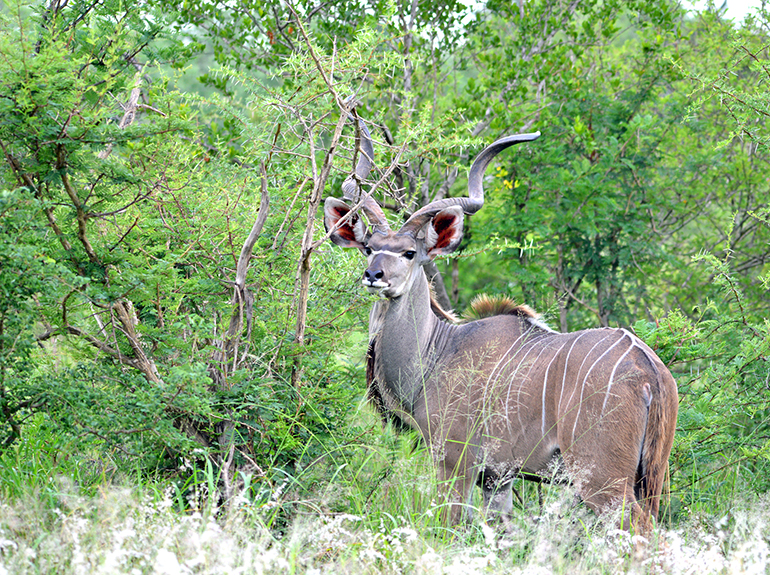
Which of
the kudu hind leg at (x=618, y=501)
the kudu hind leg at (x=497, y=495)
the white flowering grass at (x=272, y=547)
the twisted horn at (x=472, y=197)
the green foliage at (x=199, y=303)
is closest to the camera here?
the white flowering grass at (x=272, y=547)

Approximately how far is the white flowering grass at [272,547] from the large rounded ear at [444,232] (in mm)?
1404

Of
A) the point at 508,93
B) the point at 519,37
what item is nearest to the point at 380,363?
the point at 508,93

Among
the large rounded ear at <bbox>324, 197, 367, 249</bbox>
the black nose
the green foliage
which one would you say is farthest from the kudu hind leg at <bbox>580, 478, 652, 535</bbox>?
the large rounded ear at <bbox>324, 197, 367, 249</bbox>

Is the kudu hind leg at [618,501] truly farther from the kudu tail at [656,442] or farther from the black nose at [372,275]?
the black nose at [372,275]

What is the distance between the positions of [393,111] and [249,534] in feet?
13.7

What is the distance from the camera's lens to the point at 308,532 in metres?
2.79

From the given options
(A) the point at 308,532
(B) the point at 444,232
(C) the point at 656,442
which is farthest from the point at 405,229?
(A) the point at 308,532

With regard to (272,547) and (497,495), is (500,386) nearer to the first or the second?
(497,495)

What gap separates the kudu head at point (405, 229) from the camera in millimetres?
3824

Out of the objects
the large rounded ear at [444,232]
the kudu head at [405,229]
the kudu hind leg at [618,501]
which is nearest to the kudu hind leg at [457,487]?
the kudu hind leg at [618,501]

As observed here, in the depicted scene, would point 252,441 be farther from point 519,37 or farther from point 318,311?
point 519,37

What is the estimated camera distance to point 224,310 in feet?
11.5

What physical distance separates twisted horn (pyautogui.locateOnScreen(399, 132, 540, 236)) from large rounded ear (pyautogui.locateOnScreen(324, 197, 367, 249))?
0.22 meters

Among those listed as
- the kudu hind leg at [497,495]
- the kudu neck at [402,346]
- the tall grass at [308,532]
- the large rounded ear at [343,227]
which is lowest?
the kudu hind leg at [497,495]
